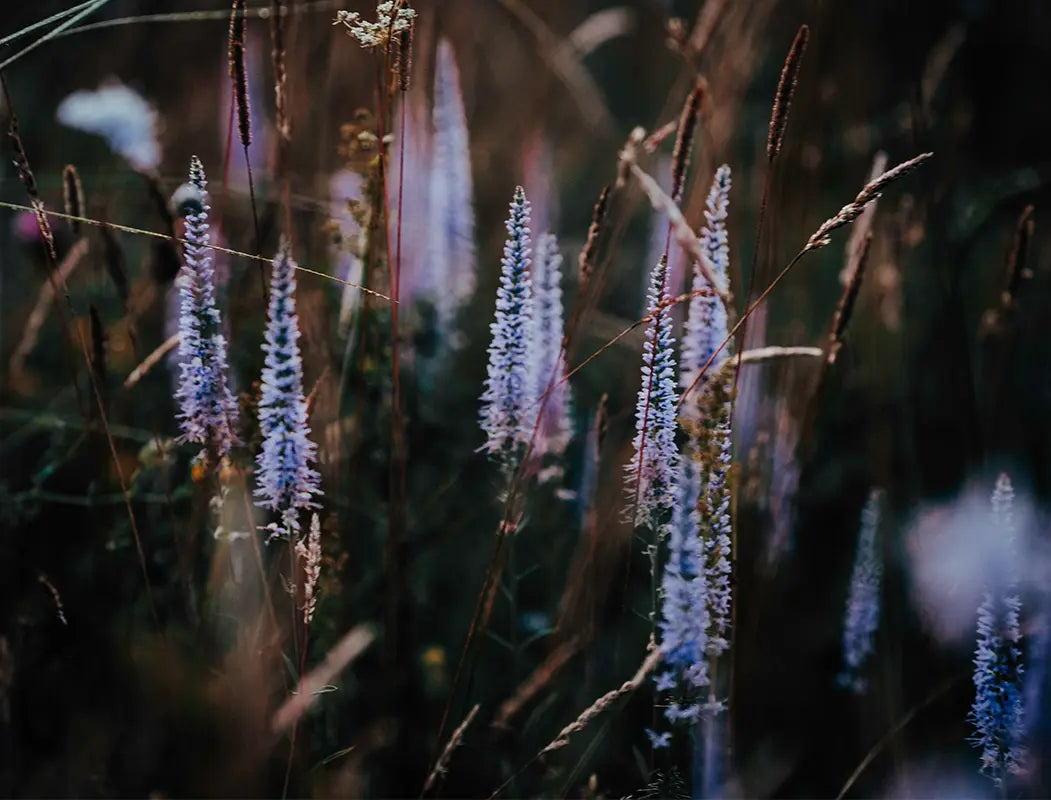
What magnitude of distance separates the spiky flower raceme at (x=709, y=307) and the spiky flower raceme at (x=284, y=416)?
505 mm

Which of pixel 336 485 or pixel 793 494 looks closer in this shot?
pixel 336 485

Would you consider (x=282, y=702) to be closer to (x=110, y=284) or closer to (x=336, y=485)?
(x=336, y=485)

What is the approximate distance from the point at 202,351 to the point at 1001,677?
1088 millimetres

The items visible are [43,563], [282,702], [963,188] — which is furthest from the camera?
[963,188]

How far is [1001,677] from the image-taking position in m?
1.24

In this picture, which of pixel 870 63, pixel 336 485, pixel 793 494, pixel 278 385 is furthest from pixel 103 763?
pixel 870 63

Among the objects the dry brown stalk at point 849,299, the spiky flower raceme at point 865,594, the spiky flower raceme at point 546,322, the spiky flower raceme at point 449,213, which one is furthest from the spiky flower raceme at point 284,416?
the spiky flower raceme at point 449,213

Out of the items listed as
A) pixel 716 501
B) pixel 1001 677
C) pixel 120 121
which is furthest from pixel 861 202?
pixel 120 121

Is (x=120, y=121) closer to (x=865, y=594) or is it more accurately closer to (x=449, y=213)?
(x=449, y=213)

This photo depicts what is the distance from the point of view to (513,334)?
4.25ft

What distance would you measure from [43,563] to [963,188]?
115 inches

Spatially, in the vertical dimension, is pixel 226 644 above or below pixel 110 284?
below

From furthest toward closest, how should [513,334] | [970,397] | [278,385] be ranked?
1. [970,397]
2. [513,334]
3. [278,385]

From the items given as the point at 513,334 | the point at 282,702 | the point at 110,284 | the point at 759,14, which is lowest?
the point at 282,702
